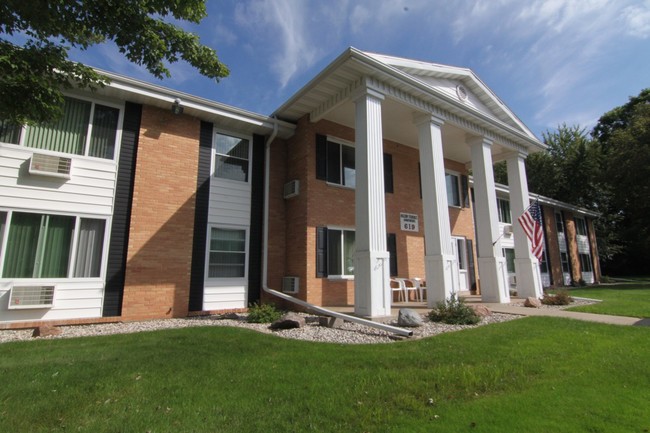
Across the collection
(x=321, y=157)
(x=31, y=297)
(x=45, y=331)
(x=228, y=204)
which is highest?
(x=321, y=157)

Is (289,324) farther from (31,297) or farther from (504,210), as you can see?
(504,210)

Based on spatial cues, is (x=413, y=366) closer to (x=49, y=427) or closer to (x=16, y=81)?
(x=49, y=427)

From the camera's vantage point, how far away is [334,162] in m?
11.5

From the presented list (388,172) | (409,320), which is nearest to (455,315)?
(409,320)

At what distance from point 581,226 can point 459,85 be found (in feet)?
67.8

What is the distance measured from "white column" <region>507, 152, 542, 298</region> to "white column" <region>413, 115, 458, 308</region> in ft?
15.1

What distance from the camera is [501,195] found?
20344 mm

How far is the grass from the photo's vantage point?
302 centimetres

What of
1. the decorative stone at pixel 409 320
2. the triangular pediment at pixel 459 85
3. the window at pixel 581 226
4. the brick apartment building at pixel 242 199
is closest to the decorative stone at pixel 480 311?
the brick apartment building at pixel 242 199

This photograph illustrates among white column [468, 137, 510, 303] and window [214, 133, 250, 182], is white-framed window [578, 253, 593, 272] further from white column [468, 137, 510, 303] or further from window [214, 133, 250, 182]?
window [214, 133, 250, 182]

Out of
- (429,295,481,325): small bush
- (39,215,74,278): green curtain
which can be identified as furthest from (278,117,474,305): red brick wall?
(39,215,74,278): green curtain

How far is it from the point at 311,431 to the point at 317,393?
0.76 metres

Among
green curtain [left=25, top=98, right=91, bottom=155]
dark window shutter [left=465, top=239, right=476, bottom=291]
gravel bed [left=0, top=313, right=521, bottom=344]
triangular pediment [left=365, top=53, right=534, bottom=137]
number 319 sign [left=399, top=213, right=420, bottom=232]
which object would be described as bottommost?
gravel bed [left=0, top=313, right=521, bottom=344]

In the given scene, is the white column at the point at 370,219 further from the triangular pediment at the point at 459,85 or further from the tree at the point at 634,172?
the tree at the point at 634,172
